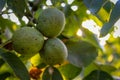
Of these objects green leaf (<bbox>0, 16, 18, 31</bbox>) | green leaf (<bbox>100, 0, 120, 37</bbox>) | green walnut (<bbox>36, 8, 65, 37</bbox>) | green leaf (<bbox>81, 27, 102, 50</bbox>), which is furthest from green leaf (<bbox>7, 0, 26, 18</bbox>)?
green leaf (<bbox>81, 27, 102, 50</bbox>)

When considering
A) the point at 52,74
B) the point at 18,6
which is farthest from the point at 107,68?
the point at 18,6

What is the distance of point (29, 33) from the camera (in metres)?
1.61

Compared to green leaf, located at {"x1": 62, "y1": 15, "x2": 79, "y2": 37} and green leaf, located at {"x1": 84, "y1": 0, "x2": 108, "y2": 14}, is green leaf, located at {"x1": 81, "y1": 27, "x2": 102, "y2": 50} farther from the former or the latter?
green leaf, located at {"x1": 84, "y1": 0, "x2": 108, "y2": 14}

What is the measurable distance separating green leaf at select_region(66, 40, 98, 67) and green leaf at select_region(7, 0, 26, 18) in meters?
0.32

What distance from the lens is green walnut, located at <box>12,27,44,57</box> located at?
1586mm

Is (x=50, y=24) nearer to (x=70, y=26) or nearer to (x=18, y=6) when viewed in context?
(x=18, y=6)

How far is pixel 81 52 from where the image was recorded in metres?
1.93

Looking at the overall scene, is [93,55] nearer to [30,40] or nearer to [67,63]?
[67,63]

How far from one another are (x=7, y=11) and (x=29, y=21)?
0.47 feet

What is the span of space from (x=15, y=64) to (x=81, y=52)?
1.49 feet

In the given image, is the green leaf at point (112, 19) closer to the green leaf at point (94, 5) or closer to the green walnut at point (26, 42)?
the green leaf at point (94, 5)

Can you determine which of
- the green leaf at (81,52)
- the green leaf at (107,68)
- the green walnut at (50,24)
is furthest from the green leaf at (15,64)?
the green leaf at (107,68)

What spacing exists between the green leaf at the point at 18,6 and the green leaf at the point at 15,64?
18cm

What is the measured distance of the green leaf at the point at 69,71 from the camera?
1.92 meters
